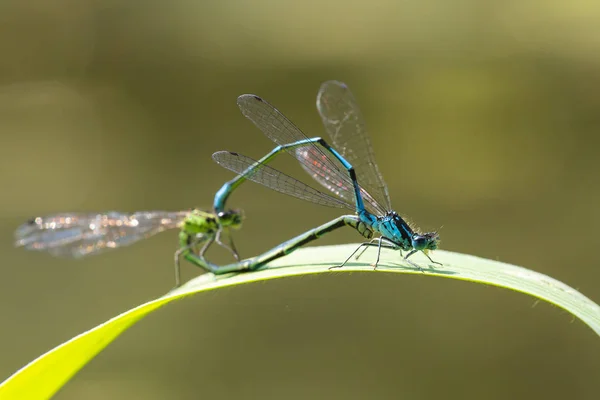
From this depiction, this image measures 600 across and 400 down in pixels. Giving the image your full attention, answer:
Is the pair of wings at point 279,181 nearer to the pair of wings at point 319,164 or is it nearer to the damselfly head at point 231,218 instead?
the pair of wings at point 319,164

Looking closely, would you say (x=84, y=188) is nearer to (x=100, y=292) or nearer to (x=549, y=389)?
(x=100, y=292)

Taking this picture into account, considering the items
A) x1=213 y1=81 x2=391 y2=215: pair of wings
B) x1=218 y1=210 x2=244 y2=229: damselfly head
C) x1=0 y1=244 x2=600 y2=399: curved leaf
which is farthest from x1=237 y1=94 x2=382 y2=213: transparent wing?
x1=0 y1=244 x2=600 y2=399: curved leaf

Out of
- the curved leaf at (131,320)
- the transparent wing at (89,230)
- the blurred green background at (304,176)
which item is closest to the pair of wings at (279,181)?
the transparent wing at (89,230)

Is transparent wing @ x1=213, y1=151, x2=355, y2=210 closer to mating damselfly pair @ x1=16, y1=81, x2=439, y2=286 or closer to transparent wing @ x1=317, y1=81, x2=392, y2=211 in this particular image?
mating damselfly pair @ x1=16, y1=81, x2=439, y2=286

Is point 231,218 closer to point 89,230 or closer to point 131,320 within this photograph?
point 89,230

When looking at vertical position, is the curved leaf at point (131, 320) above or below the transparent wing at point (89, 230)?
below
